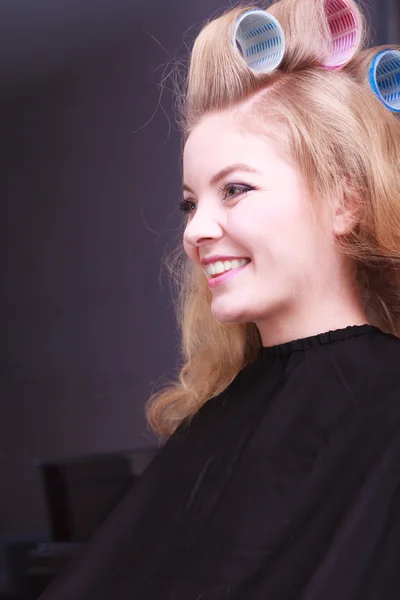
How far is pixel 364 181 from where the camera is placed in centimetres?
143

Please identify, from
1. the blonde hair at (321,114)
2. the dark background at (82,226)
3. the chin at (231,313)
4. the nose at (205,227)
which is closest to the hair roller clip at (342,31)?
the blonde hair at (321,114)

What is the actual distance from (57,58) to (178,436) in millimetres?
1281

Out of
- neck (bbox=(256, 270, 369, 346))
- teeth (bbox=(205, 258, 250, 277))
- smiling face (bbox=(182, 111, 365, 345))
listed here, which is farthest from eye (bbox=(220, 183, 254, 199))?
neck (bbox=(256, 270, 369, 346))

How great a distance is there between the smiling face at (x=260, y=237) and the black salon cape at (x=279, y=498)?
0.23ft

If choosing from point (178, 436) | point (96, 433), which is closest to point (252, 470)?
point (178, 436)

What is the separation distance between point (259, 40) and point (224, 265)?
0.40m

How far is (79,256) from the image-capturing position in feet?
7.90

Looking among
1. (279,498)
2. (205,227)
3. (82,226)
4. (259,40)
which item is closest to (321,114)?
(259,40)

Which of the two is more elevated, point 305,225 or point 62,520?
point 305,225

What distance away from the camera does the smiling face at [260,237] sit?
54.3 inches

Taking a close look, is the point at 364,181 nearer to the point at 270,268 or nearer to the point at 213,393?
the point at 270,268

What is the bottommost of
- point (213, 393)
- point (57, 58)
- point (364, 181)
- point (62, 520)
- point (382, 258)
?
point (62, 520)

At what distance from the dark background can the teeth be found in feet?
2.52

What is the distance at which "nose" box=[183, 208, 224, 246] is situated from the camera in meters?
1.42
